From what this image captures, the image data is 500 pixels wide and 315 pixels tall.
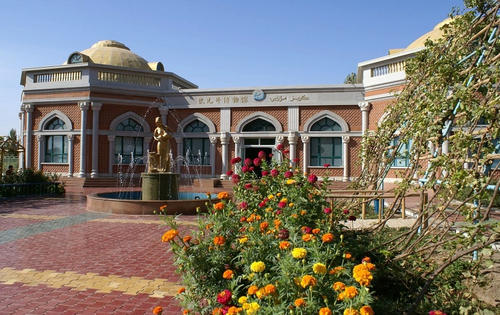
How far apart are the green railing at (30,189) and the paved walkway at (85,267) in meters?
7.60

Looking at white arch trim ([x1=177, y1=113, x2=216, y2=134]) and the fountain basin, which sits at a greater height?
white arch trim ([x1=177, y1=113, x2=216, y2=134])

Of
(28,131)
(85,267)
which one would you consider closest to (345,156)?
(85,267)

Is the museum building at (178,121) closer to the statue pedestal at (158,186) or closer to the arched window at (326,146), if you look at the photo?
the arched window at (326,146)

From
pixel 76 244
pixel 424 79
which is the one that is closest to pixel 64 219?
pixel 76 244

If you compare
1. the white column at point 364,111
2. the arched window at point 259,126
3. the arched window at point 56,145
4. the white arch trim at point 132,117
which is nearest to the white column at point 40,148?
the arched window at point 56,145

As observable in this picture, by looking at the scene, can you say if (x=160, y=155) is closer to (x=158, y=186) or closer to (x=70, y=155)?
(x=158, y=186)

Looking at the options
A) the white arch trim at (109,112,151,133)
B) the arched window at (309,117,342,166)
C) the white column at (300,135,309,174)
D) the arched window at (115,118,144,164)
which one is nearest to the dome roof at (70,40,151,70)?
the white arch trim at (109,112,151,133)

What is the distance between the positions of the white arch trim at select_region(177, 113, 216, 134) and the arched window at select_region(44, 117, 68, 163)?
735 cm

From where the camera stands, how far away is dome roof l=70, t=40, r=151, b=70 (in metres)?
27.4

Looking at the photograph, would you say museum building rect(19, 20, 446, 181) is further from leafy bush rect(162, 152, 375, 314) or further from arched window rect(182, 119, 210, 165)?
leafy bush rect(162, 152, 375, 314)

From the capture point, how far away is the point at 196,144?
77.4 ft

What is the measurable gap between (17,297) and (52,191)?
15.0 m

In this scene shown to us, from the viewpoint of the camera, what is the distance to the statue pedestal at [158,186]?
12.4 meters

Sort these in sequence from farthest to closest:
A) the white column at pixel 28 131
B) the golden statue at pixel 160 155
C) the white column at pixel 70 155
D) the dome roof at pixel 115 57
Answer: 1. the dome roof at pixel 115 57
2. the white column at pixel 28 131
3. the white column at pixel 70 155
4. the golden statue at pixel 160 155
